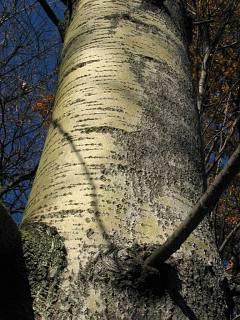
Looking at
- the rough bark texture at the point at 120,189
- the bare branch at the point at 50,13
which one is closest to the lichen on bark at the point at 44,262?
the rough bark texture at the point at 120,189

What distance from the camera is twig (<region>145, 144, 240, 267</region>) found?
1.68ft

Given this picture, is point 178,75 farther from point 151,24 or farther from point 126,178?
point 126,178

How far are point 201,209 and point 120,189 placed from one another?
0.24 meters

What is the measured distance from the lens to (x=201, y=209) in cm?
56

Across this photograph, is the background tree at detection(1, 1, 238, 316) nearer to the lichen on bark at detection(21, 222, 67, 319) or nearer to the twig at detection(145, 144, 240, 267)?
the twig at detection(145, 144, 240, 267)

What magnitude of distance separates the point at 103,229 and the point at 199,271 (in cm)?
16

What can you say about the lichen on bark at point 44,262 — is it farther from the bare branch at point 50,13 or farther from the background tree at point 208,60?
the bare branch at point 50,13

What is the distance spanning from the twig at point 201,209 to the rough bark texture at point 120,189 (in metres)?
0.03

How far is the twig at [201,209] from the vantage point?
512mm

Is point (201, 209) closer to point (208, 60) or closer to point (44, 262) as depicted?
point (44, 262)

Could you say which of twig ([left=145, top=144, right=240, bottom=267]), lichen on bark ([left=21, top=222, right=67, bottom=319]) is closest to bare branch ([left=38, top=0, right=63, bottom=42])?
lichen on bark ([left=21, top=222, right=67, bottom=319])

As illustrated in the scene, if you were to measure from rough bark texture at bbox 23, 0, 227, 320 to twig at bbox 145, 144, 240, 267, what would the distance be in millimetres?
33

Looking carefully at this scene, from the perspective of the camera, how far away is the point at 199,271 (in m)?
0.73

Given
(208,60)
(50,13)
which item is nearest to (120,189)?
(50,13)
